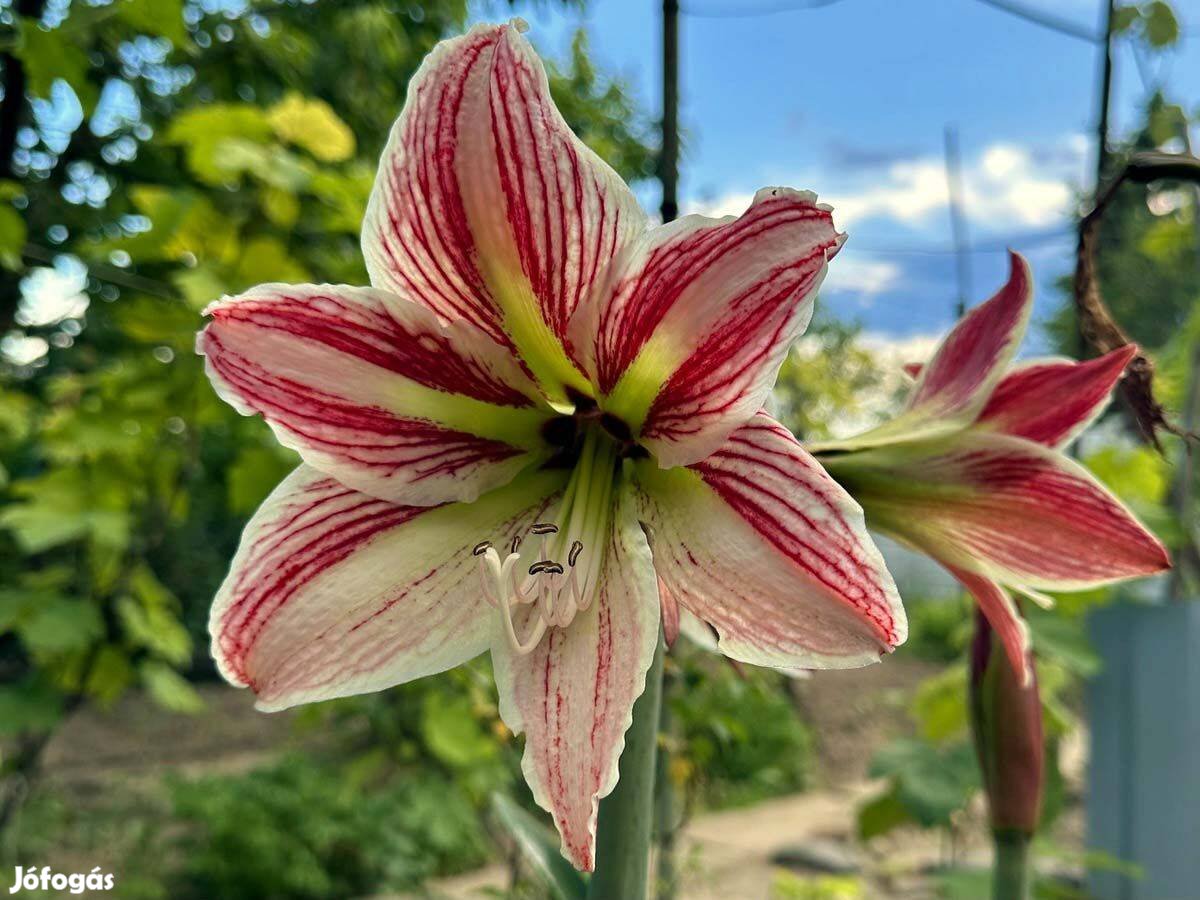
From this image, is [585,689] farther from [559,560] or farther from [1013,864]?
[1013,864]

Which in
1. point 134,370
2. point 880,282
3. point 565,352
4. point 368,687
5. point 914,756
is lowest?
point 914,756

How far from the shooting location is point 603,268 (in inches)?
14.4

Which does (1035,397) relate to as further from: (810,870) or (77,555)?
(810,870)

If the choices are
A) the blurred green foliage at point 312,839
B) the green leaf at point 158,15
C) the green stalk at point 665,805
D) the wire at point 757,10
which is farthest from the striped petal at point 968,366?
the blurred green foliage at point 312,839

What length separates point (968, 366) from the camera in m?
0.44

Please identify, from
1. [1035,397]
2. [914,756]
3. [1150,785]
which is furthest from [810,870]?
[1035,397]

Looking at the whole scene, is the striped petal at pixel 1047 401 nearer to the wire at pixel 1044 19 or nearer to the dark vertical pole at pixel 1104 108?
the dark vertical pole at pixel 1104 108

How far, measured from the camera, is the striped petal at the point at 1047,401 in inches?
16.6

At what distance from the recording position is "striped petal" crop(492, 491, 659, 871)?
0.33 metres

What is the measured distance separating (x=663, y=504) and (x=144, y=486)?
1222mm

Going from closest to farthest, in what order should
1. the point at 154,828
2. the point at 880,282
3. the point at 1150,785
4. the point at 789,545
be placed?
the point at 789,545 < the point at 880,282 < the point at 1150,785 < the point at 154,828

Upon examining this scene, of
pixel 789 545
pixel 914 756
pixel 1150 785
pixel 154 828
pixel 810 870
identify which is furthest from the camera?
pixel 810 870

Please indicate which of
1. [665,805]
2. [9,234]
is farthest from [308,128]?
[665,805]

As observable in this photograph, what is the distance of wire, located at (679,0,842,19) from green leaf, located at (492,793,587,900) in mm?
A: 691
